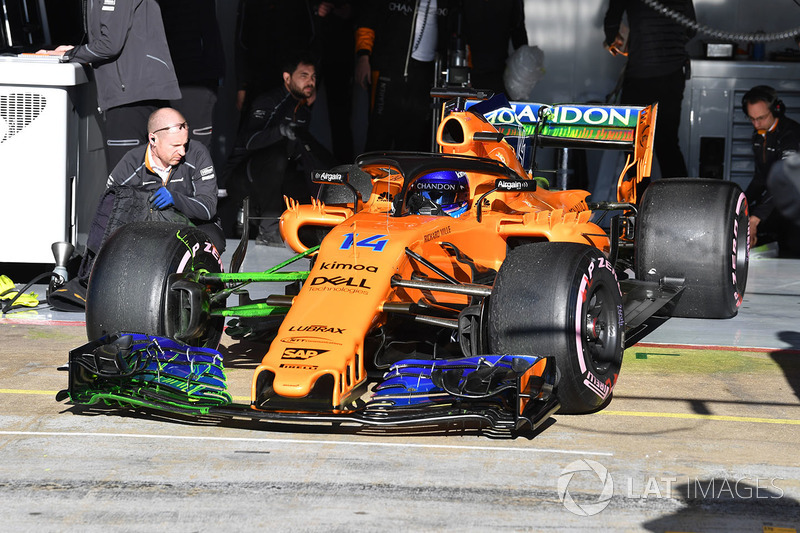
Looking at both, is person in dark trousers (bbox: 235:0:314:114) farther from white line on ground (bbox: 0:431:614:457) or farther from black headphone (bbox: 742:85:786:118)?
white line on ground (bbox: 0:431:614:457)

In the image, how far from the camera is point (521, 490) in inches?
161

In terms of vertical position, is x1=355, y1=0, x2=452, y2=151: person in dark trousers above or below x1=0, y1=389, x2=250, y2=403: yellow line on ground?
above

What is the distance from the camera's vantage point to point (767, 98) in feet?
33.5

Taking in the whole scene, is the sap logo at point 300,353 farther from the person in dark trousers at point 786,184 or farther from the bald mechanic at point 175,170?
the person in dark trousers at point 786,184

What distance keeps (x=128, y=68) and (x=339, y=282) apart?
3.88m

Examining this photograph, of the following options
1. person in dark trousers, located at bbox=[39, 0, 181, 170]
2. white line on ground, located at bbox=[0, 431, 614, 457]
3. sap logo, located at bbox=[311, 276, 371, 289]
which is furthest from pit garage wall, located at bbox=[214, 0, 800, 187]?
white line on ground, located at bbox=[0, 431, 614, 457]

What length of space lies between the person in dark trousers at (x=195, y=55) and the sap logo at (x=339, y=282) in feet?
14.7

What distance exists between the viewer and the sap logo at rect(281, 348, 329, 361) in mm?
4754

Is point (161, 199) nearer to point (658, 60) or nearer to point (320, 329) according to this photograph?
point (320, 329)

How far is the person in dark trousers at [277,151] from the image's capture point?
10.6 meters

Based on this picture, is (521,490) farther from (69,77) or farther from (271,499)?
(69,77)

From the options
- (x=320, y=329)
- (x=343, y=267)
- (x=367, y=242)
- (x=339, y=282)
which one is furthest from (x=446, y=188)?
(x=320, y=329)

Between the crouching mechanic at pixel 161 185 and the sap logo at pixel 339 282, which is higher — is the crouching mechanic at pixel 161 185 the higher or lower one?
the higher one

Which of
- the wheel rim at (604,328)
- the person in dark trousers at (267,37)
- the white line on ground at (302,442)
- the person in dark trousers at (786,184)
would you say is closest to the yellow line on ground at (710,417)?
the wheel rim at (604,328)
